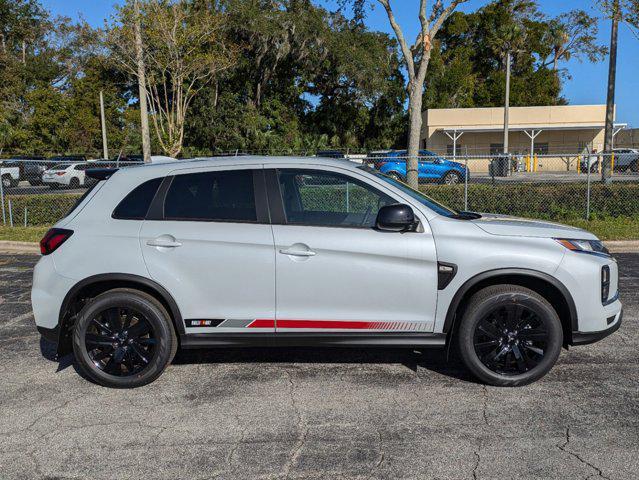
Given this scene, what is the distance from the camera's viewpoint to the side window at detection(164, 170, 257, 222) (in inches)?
177

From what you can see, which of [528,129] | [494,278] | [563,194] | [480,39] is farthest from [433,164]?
[480,39]

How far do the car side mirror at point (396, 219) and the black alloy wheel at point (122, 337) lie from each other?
74.3 inches

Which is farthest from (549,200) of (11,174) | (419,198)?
(11,174)

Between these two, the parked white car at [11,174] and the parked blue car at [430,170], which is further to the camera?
the parked white car at [11,174]

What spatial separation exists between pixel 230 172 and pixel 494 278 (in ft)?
7.00

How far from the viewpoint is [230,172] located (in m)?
4.61

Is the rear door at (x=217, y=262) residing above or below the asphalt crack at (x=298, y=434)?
above

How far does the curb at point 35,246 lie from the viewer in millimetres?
11166

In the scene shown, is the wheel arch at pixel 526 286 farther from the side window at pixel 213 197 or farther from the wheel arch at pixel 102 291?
the wheel arch at pixel 102 291

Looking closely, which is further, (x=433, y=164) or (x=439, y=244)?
(x=433, y=164)

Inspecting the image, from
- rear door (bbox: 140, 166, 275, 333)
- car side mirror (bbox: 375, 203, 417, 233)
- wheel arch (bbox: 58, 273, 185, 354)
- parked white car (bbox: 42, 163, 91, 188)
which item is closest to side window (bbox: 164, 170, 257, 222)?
rear door (bbox: 140, 166, 275, 333)

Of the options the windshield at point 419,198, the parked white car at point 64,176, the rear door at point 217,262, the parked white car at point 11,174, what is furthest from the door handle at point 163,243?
the parked white car at point 11,174

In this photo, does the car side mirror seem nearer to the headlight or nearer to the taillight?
the headlight

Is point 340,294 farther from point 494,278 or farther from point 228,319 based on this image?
point 494,278
